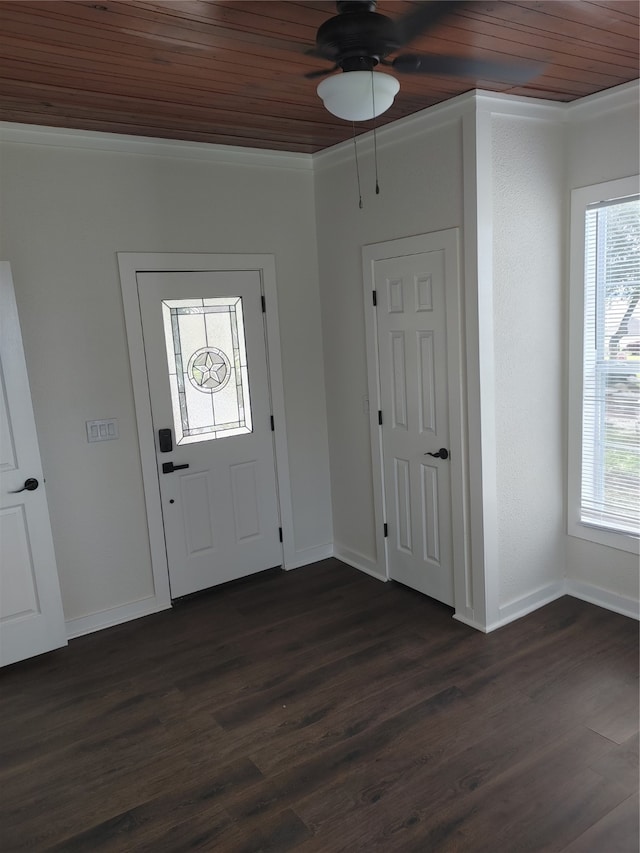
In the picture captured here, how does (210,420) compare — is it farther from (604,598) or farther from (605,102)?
(605,102)

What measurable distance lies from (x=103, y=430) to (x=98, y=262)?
0.92 metres

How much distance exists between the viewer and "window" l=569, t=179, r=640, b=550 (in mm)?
3156

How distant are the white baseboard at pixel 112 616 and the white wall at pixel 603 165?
2.47 meters

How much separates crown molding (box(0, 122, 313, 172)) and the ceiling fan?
5.22 ft

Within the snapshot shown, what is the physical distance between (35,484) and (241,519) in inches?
52.2

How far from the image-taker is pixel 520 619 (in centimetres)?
342

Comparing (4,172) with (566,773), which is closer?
(566,773)

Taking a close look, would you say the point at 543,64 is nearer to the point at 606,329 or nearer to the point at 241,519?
the point at 606,329

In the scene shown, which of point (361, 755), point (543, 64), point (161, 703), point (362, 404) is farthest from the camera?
point (362, 404)

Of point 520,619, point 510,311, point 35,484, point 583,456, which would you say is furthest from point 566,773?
point 35,484

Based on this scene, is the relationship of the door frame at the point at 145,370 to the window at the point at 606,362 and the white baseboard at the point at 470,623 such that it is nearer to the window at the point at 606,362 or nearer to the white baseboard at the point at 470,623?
the white baseboard at the point at 470,623

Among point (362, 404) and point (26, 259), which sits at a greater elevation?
point (26, 259)

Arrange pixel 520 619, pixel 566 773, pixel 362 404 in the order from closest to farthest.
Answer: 1. pixel 566 773
2. pixel 520 619
3. pixel 362 404

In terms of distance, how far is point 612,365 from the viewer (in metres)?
3.29
